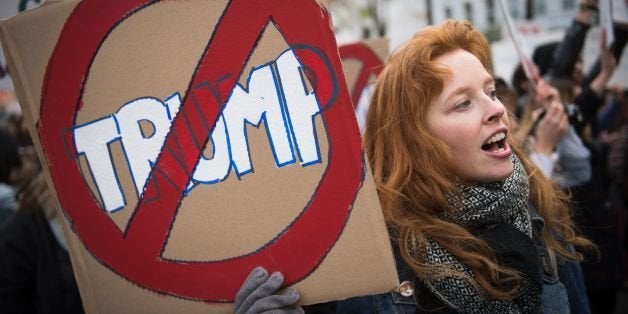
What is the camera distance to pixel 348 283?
104cm

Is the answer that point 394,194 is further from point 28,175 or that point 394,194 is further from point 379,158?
point 28,175

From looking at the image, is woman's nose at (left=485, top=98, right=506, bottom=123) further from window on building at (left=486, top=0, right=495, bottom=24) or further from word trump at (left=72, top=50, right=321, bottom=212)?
window on building at (left=486, top=0, right=495, bottom=24)

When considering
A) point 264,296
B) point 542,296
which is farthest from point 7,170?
point 542,296

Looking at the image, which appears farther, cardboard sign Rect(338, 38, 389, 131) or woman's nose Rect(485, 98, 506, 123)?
cardboard sign Rect(338, 38, 389, 131)

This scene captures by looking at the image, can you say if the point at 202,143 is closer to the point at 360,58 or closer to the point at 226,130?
the point at 226,130

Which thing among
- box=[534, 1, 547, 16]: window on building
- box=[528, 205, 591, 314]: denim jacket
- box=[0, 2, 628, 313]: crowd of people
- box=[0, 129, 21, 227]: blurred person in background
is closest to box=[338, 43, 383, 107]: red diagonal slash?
box=[0, 2, 628, 313]: crowd of people

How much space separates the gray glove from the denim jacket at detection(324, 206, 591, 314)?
31 cm

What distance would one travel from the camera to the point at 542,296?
4.49 feet

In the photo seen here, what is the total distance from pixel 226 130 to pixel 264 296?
1.08 feet

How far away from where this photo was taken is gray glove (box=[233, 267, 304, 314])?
1025mm

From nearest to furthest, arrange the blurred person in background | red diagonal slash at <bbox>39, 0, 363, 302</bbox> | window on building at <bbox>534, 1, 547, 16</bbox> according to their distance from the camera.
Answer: red diagonal slash at <bbox>39, 0, 363, 302</bbox>
the blurred person in background
window on building at <bbox>534, 1, 547, 16</bbox>

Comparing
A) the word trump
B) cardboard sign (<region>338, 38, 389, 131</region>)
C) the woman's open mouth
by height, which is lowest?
the woman's open mouth

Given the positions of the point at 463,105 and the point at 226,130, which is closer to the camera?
the point at 226,130

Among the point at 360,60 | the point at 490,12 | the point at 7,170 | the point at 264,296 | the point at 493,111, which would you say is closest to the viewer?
the point at 264,296
